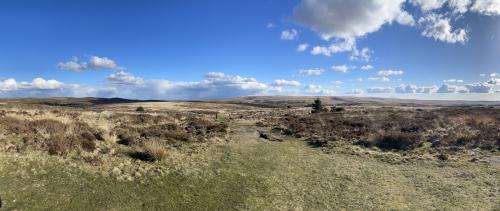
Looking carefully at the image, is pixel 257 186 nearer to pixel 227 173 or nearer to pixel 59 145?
pixel 227 173

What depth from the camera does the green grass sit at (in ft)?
38.4

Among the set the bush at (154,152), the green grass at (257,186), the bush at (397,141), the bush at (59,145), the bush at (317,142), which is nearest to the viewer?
the green grass at (257,186)

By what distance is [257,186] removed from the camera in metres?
14.7

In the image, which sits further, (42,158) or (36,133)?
(36,133)

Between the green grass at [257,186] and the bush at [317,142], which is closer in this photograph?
the green grass at [257,186]

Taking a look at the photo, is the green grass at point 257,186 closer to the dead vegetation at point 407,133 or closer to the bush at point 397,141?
the bush at point 397,141

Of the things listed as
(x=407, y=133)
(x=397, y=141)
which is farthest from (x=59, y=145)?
(x=407, y=133)

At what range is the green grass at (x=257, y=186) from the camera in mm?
11711

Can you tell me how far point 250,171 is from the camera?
16953 mm

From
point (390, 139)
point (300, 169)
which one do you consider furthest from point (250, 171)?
point (390, 139)

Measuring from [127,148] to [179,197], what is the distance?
24.7ft

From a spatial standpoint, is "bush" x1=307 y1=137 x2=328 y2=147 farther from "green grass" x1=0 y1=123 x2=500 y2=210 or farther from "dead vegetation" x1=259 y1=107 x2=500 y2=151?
"green grass" x1=0 y1=123 x2=500 y2=210

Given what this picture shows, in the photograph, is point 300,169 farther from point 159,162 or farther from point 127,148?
point 127,148

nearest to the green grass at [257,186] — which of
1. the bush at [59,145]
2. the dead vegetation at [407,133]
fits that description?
the bush at [59,145]
